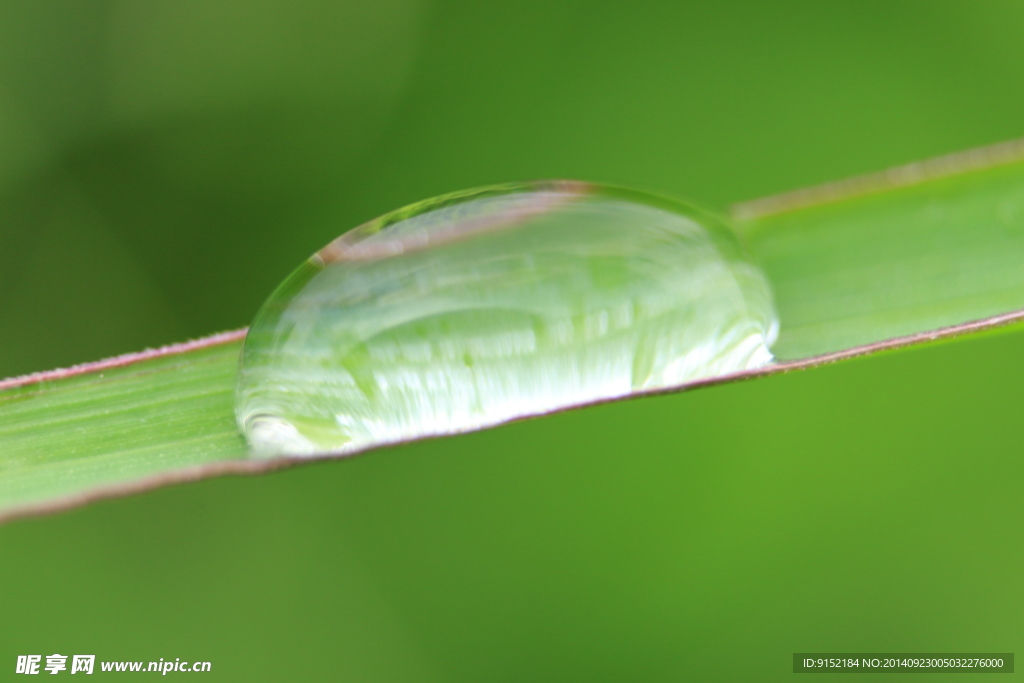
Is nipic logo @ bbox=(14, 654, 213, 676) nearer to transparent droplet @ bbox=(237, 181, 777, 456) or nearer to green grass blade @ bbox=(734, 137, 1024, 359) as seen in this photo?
transparent droplet @ bbox=(237, 181, 777, 456)

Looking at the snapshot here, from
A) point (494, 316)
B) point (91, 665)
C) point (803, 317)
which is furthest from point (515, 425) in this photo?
point (91, 665)

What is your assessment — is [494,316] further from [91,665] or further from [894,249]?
[91,665]

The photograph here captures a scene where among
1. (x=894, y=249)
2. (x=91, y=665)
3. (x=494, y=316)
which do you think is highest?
(x=894, y=249)

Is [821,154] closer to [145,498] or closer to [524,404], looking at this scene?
[524,404]

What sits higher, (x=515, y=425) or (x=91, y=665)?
(x=515, y=425)

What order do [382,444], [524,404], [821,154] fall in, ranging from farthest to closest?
1. [821,154]
2. [524,404]
3. [382,444]

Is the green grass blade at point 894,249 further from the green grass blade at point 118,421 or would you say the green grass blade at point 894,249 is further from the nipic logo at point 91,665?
the nipic logo at point 91,665

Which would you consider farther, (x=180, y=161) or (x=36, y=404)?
(x=180, y=161)

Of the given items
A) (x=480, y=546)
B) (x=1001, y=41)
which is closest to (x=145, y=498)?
(x=480, y=546)
